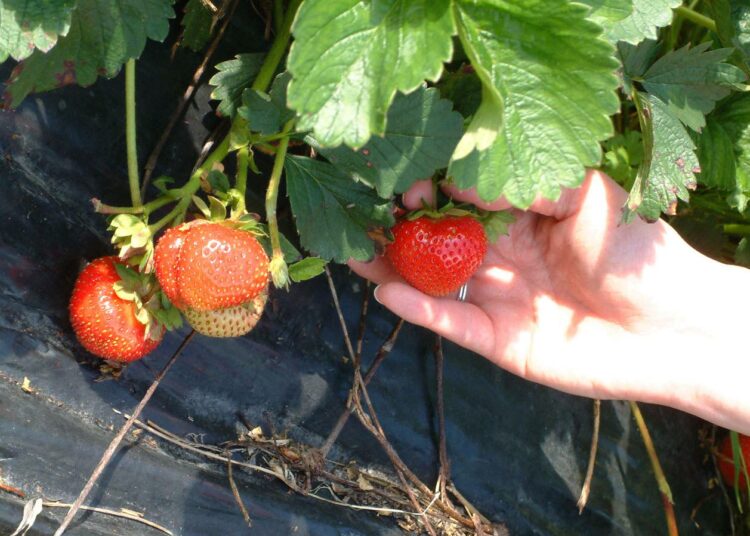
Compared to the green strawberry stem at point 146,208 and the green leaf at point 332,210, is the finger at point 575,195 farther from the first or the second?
the green strawberry stem at point 146,208

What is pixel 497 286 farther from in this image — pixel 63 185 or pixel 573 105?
pixel 63 185

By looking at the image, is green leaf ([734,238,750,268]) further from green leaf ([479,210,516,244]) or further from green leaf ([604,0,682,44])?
green leaf ([604,0,682,44])

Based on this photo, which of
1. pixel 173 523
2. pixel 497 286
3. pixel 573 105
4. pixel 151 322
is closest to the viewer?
pixel 573 105

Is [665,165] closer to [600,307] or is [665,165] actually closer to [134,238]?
[600,307]

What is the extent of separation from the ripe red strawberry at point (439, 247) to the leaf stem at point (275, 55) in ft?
1.00

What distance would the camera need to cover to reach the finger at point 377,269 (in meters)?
1.28

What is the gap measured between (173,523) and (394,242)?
59 cm

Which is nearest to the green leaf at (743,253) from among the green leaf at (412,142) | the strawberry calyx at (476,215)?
the strawberry calyx at (476,215)

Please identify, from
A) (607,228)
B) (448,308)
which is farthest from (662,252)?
(448,308)

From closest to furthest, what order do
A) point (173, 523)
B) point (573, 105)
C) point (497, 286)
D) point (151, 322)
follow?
point (573, 105), point (151, 322), point (173, 523), point (497, 286)

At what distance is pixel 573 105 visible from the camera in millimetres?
832

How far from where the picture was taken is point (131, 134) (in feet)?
3.50

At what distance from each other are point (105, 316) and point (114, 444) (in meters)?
0.22

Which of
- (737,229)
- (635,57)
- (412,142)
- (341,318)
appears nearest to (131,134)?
(412,142)
